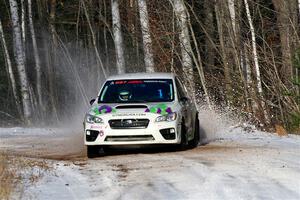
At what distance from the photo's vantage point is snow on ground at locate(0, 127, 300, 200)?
9406 mm

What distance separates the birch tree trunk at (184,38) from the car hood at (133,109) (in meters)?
11.3

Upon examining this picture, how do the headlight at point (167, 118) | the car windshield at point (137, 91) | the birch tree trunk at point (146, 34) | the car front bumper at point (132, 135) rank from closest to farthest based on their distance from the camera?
the car front bumper at point (132, 135) → the headlight at point (167, 118) → the car windshield at point (137, 91) → the birch tree trunk at point (146, 34)

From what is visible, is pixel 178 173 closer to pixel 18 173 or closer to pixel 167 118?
pixel 18 173

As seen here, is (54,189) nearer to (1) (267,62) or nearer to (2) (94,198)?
(2) (94,198)

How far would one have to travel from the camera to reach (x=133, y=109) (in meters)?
14.0

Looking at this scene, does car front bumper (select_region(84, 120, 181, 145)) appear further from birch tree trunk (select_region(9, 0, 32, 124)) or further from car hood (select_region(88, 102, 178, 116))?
birch tree trunk (select_region(9, 0, 32, 124))

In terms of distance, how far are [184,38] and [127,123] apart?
12249mm

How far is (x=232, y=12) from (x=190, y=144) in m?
10.1

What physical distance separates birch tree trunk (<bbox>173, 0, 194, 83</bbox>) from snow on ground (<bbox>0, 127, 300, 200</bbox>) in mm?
9576

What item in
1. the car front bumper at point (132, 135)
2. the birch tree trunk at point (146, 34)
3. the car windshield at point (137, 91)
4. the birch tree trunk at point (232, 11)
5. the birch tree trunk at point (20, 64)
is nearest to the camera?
the car front bumper at point (132, 135)

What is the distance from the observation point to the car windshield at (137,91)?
14898mm

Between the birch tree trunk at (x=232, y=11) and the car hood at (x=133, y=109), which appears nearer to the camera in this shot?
the car hood at (x=133, y=109)

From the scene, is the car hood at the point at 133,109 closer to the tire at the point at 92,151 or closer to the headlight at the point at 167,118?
the headlight at the point at 167,118

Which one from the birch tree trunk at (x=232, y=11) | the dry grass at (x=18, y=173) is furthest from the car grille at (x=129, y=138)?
the birch tree trunk at (x=232, y=11)
